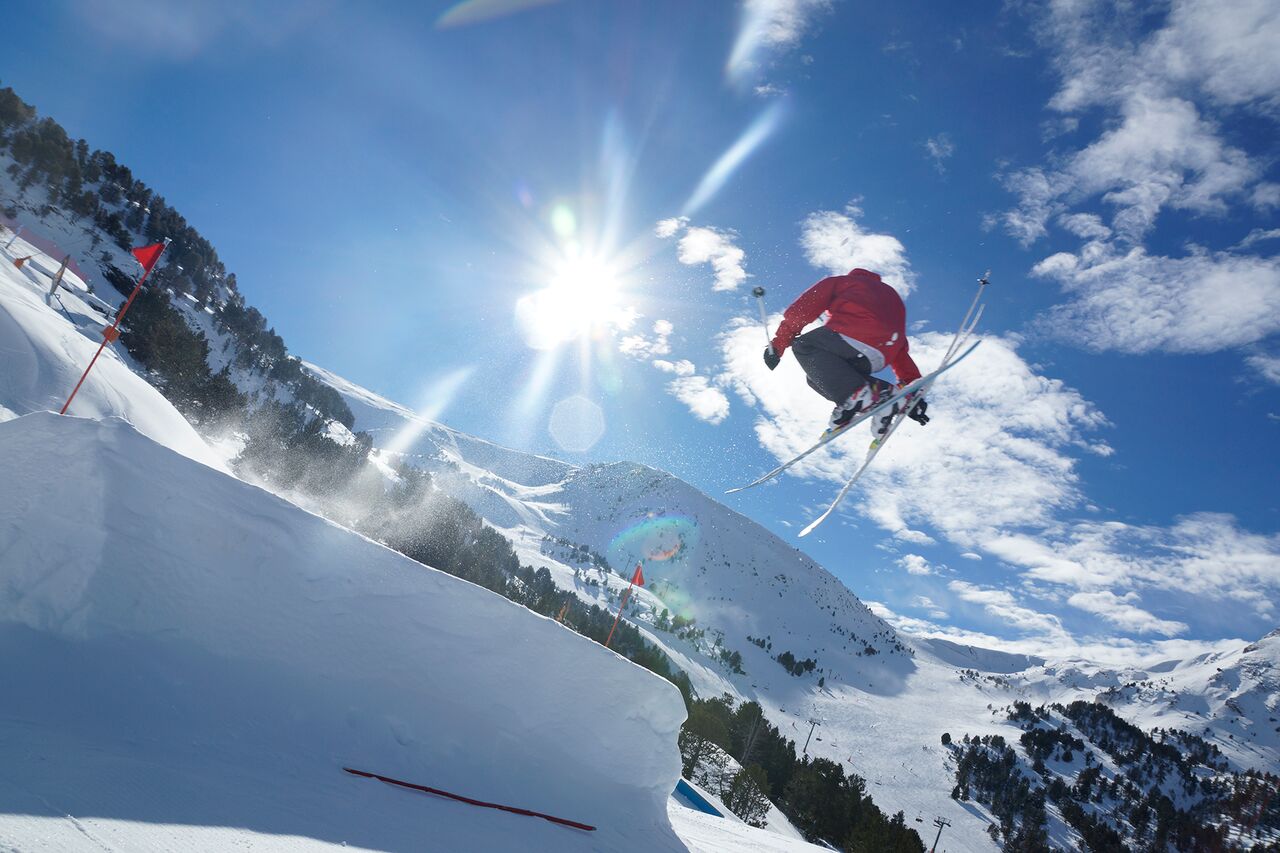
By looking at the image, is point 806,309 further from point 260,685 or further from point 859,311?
point 260,685

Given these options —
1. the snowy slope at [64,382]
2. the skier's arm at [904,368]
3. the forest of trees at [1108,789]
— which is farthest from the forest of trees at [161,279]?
the forest of trees at [1108,789]

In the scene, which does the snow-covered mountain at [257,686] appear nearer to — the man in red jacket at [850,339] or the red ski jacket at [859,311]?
the man in red jacket at [850,339]

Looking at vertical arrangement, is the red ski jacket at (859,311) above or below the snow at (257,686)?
above

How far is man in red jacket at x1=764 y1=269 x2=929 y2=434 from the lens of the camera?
684 cm

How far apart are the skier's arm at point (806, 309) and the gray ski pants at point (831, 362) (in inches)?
6.9

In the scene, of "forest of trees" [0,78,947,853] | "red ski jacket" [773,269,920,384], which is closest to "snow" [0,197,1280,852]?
"red ski jacket" [773,269,920,384]

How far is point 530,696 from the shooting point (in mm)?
6406

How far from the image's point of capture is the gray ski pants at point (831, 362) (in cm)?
721

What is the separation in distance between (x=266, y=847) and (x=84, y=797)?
41.7 inches

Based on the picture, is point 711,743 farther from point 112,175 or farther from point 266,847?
point 112,175

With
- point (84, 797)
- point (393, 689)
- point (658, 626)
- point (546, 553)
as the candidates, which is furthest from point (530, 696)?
point (546, 553)

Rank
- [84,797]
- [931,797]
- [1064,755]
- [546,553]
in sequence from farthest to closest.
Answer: [546,553]
[1064,755]
[931,797]
[84,797]

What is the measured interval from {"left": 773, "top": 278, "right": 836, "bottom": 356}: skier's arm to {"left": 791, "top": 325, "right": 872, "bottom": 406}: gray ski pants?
0.17m

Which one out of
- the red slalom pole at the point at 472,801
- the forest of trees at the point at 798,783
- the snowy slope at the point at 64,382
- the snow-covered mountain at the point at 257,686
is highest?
the snowy slope at the point at 64,382
